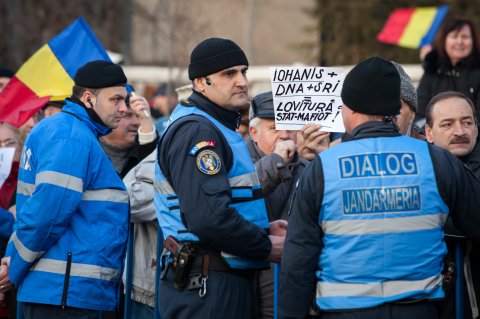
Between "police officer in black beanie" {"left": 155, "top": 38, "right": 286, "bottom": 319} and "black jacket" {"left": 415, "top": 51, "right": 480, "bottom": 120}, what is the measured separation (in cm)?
349

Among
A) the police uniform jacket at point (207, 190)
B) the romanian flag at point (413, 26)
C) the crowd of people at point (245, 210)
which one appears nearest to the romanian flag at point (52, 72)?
the crowd of people at point (245, 210)

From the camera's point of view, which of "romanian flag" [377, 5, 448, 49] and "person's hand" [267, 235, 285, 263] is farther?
"romanian flag" [377, 5, 448, 49]

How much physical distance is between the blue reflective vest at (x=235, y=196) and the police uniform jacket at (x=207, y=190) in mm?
51

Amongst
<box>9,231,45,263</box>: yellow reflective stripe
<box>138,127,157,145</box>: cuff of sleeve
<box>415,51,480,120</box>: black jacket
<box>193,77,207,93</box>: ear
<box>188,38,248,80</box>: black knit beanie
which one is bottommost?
<box>9,231,45,263</box>: yellow reflective stripe

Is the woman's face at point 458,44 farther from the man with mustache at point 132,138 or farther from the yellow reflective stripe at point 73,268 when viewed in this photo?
the yellow reflective stripe at point 73,268

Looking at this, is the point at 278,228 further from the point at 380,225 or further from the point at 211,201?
the point at 380,225

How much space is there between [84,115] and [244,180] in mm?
1414

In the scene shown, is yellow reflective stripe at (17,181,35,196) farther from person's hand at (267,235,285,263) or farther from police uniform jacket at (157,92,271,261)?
person's hand at (267,235,285,263)

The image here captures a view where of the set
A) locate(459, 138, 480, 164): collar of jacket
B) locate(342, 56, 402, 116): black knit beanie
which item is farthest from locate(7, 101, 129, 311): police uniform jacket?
locate(459, 138, 480, 164): collar of jacket

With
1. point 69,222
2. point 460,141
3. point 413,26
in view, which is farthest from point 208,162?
point 413,26

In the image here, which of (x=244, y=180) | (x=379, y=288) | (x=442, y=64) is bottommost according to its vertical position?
(x=379, y=288)

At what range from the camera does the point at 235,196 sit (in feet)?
16.2

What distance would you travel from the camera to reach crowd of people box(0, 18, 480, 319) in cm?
435

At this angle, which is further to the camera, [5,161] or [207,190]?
[5,161]
